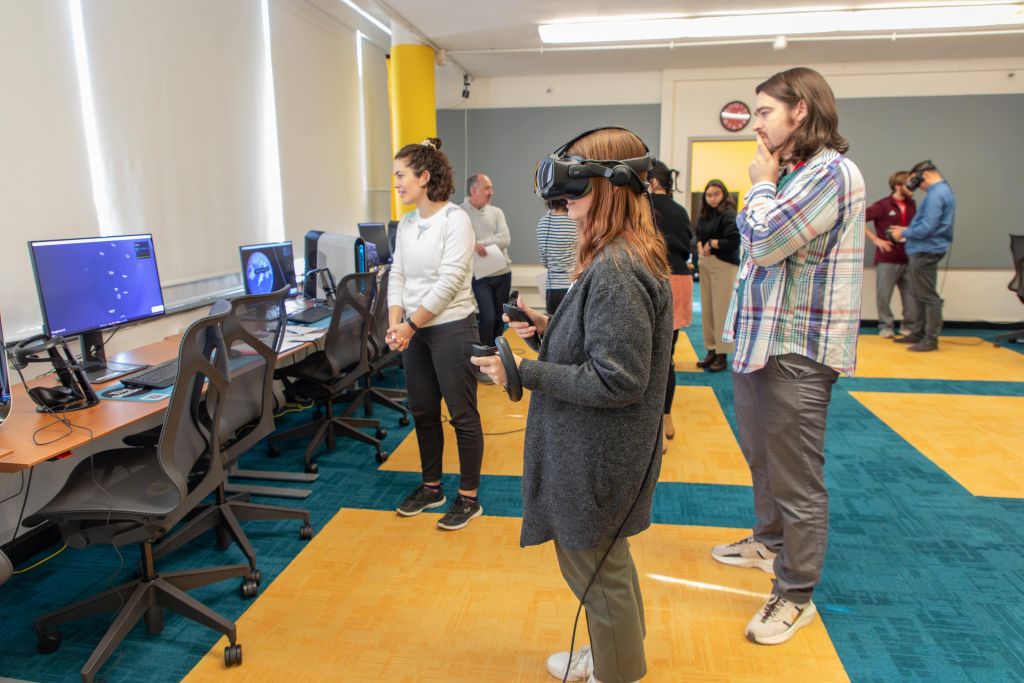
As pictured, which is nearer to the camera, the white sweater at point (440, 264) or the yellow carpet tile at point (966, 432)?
the white sweater at point (440, 264)

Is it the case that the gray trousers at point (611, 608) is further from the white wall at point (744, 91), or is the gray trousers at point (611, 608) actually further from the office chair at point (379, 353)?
the white wall at point (744, 91)

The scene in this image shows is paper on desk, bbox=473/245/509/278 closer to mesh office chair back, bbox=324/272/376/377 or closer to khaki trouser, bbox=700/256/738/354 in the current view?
mesh office chair back, bbox=324/272/376/377

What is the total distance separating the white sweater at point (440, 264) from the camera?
2512 millimetres

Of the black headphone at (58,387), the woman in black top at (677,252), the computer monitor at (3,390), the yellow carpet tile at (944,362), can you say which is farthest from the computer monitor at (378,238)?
the yellow carpet tile at (944,362)

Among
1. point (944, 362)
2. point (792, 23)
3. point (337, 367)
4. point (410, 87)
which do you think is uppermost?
point (792, 23)

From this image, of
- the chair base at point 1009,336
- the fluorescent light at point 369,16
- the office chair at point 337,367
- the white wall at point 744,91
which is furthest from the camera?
the white wall at point 744,91

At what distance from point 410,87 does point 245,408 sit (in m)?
4.42

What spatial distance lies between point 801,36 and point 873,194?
2.27 meters

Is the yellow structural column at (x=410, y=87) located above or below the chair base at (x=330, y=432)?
above

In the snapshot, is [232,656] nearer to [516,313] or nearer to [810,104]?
[516,313]

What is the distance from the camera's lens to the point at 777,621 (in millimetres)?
2037

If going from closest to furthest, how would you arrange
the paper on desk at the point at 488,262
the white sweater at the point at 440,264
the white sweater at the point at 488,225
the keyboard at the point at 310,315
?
1. the white sweater at the point at 440,264
2. the keyboard at the point at 310,315
3. the paper on desk at the point at 488,262
4. the white sweater at the point at 488,225

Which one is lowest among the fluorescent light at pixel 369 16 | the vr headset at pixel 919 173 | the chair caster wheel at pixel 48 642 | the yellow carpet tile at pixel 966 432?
the yellow carpet tile at pixel 966 432

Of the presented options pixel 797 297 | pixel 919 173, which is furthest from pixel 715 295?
pixel 797 297
